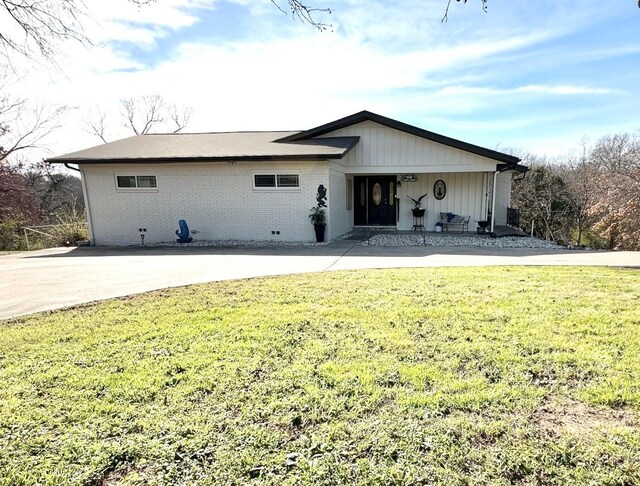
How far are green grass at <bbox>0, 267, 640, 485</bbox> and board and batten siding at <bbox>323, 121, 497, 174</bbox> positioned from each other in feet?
29.6

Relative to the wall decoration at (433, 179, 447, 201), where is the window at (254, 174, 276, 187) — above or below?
above

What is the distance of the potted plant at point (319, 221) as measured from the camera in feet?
40.6

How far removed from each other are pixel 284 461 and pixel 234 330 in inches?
86.8

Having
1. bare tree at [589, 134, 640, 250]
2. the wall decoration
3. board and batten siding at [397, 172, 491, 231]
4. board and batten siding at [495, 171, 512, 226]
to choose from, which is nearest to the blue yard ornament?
board and batten siding at [397, 172, 491, 231]

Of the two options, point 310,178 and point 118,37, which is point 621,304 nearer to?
point 118,37

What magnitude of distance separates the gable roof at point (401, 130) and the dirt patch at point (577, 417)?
1116 centimetres

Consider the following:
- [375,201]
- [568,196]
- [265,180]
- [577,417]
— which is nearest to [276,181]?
[265,180]

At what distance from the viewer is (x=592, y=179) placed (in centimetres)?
2138

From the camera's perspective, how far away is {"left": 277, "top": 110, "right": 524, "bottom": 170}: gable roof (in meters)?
12.7

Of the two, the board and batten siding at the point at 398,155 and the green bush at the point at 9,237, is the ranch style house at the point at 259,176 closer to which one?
the board and batten siding at the point at 398,155

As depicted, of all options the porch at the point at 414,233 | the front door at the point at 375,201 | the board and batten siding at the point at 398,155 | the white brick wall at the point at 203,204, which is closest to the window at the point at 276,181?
the white brick wall at the point at 203,204

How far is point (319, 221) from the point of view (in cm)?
1238

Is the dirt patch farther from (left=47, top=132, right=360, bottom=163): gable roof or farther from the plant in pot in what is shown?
Result: the plant in pot

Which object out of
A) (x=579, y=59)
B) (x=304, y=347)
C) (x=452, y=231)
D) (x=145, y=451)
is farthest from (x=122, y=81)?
(x=579, y=59)
